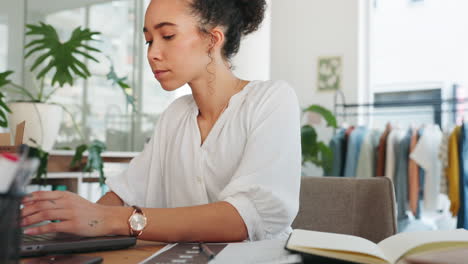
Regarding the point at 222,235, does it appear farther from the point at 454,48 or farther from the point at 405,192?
the point at 454,48

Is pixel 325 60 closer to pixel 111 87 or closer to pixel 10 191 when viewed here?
pixel 111 87

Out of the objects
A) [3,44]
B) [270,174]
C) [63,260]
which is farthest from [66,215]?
[3,44]

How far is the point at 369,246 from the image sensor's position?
619 mm

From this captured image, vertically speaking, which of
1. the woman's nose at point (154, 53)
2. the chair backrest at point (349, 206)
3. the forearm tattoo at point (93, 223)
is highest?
the woman's nose at point (154, 53)

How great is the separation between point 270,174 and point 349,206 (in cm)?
37

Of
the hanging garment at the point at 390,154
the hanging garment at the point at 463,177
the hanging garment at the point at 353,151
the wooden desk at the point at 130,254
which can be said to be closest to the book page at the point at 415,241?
the wooden desk at the point at 130,254

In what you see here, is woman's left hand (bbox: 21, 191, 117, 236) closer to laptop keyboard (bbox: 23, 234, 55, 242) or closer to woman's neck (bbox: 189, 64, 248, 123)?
laptop keyboard (bbox: 23, 234, 55, 242)

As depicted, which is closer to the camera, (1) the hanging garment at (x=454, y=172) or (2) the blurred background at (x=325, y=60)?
(1) the hanging garment at (x=454, y=172)

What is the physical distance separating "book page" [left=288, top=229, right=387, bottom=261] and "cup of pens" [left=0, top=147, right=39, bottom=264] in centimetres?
36

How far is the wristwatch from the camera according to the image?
77 centimetres

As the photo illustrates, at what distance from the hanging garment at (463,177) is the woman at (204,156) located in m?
2.32

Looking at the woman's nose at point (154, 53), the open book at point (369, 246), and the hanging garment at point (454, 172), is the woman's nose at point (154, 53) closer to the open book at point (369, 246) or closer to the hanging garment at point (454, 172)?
the open book at point (369, 246)

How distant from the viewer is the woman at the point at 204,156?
78cm

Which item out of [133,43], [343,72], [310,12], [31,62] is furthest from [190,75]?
[310,12]
